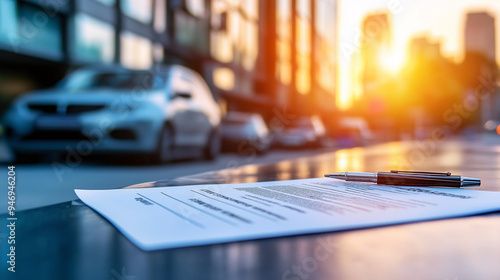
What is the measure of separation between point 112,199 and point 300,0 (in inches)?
1337


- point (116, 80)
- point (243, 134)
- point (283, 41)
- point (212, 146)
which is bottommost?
point (212, 146)

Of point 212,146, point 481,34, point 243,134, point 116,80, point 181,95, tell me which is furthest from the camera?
point 481,34

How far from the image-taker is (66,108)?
5344 millimetres

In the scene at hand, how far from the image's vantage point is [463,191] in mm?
936

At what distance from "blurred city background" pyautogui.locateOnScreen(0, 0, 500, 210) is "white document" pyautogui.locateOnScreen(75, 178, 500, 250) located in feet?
5.56

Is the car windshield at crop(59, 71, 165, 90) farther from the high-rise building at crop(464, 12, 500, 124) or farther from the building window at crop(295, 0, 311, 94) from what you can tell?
the high-rise building at crop(464, 12, 500, 124)

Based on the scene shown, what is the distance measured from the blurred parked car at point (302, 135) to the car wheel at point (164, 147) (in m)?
8.91

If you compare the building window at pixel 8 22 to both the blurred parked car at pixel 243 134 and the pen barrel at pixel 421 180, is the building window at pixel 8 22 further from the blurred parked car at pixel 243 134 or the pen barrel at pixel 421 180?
the pen barrel at pixel 421 180

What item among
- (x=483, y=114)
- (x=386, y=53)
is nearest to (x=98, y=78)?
(x=386, y=53)

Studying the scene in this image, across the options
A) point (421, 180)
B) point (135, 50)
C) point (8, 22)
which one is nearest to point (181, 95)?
point (421, 180)

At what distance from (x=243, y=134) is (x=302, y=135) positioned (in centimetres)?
429

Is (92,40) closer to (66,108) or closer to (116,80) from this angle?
(116,80)

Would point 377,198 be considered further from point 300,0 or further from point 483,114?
point 483,114

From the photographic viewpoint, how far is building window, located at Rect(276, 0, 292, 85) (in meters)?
28.9
